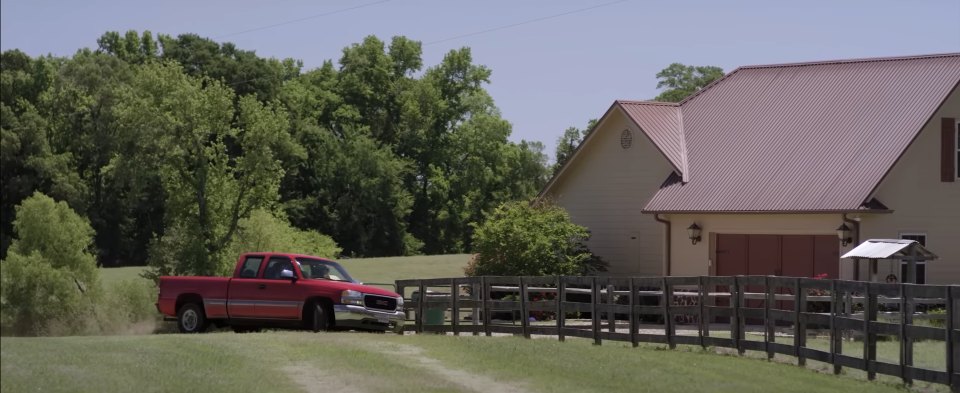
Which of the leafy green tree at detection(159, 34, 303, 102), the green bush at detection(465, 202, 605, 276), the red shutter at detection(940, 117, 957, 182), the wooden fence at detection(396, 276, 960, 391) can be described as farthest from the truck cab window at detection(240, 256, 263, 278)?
the leafy green tree at detection(159, 34, 303, 102)

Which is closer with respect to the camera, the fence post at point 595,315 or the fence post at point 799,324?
the fence post at point 799,324

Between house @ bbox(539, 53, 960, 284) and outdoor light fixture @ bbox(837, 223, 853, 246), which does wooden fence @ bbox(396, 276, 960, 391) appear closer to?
outdoor light fixture @ bbox(837, 223, 853, 246)

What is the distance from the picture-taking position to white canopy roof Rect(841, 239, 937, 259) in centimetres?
2808

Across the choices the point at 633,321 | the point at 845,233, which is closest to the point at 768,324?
the point at 633,321

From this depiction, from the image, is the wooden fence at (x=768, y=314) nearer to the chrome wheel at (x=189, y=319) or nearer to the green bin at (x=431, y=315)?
the green bin at (x=431, y=315)

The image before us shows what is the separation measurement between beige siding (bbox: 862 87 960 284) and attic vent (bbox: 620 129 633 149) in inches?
322

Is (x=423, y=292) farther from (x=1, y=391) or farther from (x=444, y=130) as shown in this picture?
(x=444, y=130)

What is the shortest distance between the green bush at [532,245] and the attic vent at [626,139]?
2693 millimetres

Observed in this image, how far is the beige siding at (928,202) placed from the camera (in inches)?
→ 1325

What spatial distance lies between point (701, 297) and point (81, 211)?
34286mm

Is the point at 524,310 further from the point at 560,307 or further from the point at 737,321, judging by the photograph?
the point at 737,321

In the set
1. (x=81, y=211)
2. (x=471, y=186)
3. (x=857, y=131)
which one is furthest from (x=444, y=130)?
(x=857, y=131)

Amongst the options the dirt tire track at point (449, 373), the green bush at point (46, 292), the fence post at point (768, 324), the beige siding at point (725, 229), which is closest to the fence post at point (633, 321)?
the fence post at point (768, 324)

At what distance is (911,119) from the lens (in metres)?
34.8
